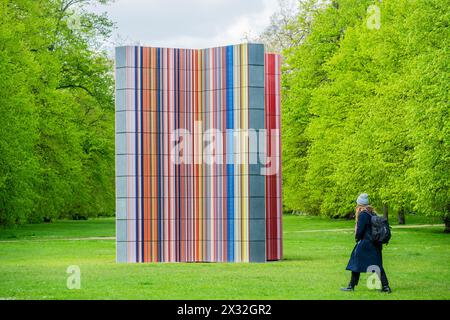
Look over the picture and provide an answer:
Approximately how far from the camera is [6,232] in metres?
53.8

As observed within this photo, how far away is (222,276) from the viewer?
2348cm

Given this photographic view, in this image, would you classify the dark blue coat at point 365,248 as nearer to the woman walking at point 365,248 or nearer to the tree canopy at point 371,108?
the woman walking at point 365,248

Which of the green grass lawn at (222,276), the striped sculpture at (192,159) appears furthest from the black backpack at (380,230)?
the striped sculpture at (192,159)

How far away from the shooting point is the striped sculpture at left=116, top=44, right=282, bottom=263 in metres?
28.0

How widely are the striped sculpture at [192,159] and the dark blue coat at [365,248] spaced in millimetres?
8201

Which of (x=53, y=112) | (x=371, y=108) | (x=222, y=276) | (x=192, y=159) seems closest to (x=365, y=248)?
(x=222, y=276)

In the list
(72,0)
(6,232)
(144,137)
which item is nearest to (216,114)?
(144,137)

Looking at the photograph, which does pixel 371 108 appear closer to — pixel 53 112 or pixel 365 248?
pixel 53 112

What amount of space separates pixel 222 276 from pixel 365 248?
472 cm

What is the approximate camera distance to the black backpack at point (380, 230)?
1961cm

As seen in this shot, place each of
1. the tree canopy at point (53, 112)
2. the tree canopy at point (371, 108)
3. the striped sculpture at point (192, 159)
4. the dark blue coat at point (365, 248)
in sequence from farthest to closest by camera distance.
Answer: the tree canopy at point (53, 112), the tree canopy at point (371, 108), the striped sculpture at point (192, 159), the dark blue coat at point (365, 248)

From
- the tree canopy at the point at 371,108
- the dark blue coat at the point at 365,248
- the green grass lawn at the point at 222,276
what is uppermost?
the tree canopy at the point at 371,108
